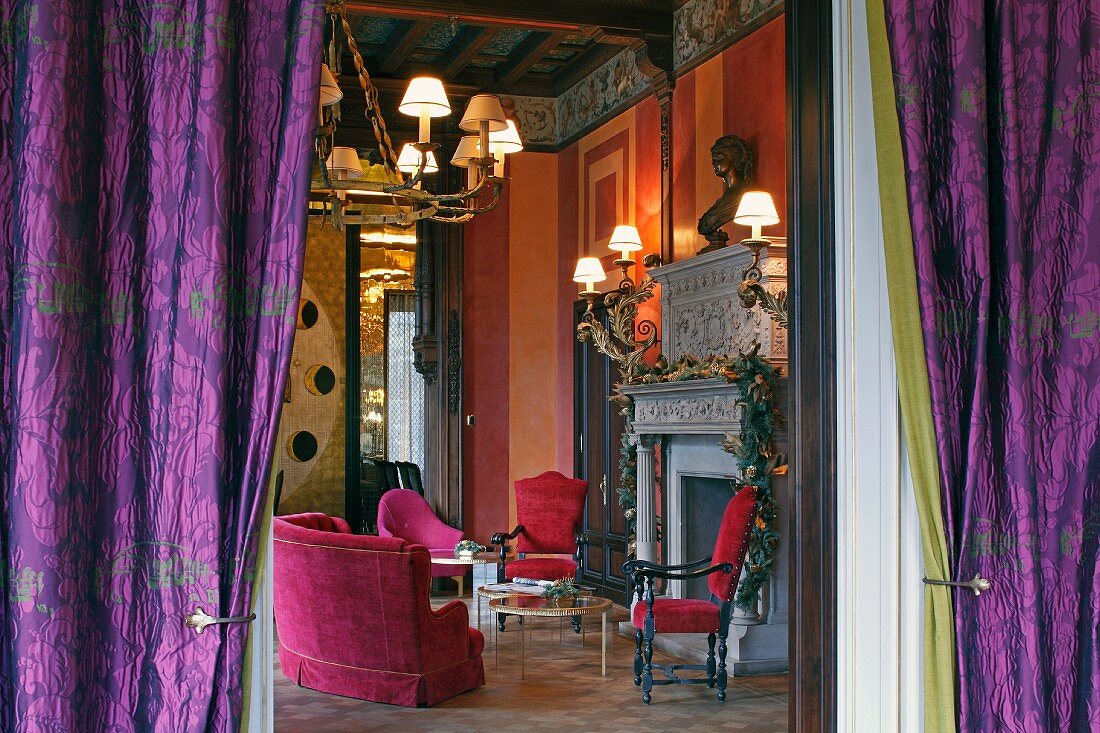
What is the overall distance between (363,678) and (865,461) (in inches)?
146

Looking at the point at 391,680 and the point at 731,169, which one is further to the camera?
the point at 731,169

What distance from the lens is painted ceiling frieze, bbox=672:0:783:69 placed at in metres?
6.92

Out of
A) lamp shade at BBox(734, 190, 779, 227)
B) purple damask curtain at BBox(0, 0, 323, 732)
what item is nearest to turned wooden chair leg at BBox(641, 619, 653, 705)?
lamp shade at BBox(734, 190, 779, 227)

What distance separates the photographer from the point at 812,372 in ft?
9.91

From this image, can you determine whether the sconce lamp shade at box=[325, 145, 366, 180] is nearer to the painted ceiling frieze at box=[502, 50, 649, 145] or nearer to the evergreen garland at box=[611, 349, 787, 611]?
the evergreen garland at box=[611, 349, 787, 611]

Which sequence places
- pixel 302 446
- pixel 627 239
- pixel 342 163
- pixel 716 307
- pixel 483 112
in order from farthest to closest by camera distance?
pixel 302 446 < pixel 627 239 < pixel 716 307 < pixel 342 163 < pixel 483 112

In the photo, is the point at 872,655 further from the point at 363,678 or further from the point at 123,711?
the point at 363,678

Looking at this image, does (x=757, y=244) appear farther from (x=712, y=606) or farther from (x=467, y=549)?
(x=467, y=549)

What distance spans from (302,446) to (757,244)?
763 cm

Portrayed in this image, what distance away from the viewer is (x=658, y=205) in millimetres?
8273

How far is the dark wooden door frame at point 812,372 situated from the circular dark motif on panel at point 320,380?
9753 millimetres

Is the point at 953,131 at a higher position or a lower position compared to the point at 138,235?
higher

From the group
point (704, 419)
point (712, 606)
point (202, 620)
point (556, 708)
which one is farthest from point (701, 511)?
point (202, 620)

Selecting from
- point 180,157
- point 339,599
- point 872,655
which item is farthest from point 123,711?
point 339,599
